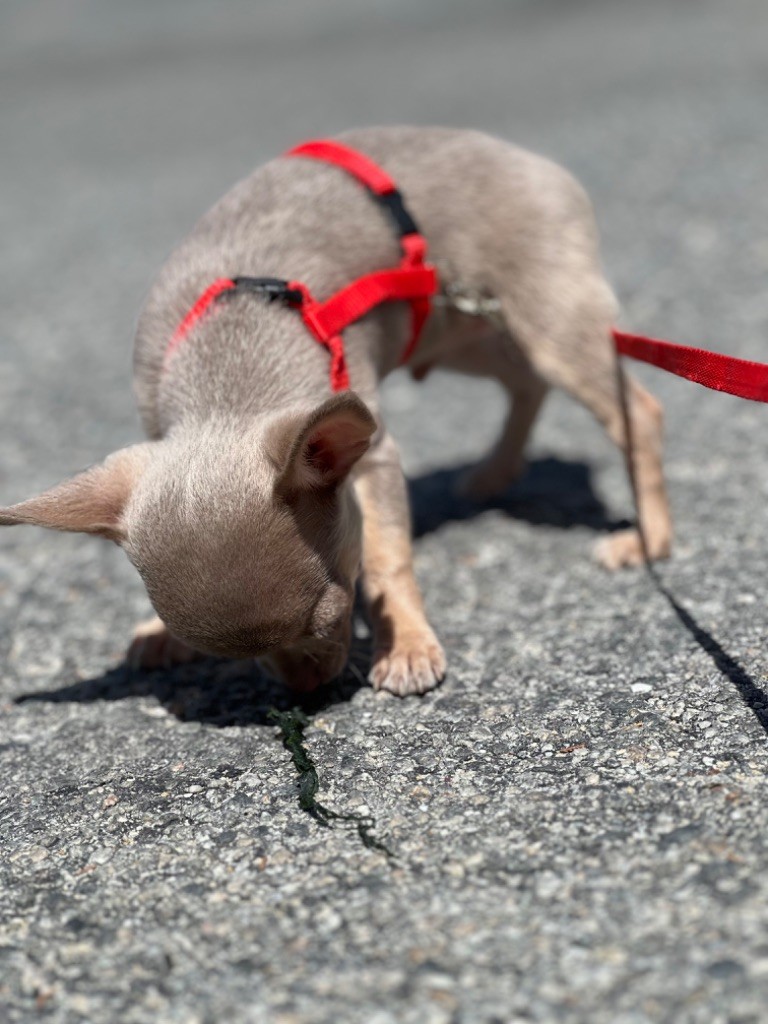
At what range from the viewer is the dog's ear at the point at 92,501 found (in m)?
3.41

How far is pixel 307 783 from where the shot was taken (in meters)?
3.30

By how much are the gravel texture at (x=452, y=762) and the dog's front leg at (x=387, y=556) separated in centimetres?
21

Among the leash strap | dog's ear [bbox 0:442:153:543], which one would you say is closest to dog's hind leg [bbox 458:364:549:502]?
the leash strap

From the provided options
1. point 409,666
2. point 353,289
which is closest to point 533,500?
point 353,289

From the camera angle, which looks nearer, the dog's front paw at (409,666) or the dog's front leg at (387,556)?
the dog's front paw at (409,666)

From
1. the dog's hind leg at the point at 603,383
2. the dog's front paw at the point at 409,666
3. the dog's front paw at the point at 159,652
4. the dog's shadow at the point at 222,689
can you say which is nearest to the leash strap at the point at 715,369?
the dog's hind leg at the point at 603,383

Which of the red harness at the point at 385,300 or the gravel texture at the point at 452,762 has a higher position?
the red harness at the point at 385,300

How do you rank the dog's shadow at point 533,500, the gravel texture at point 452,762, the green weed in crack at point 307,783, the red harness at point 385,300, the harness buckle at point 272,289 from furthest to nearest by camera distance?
the dog's shadow at point 533,500 < the harness buckle at point 272,289 < the red harness at point 385,300 < the green weed in crack at point 307,783 < the gravel texture at point 452,762

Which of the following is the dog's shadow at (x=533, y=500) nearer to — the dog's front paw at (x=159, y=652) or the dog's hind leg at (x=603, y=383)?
the dog's hind leg at (x=603, y=383)

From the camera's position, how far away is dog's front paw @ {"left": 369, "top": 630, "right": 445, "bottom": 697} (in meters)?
3.83

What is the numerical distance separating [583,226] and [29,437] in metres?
3.78

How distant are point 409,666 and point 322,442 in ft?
3.20

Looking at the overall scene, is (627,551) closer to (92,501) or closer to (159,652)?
(159,652)

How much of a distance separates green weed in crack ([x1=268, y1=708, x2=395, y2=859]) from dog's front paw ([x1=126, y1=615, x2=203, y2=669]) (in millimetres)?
712
